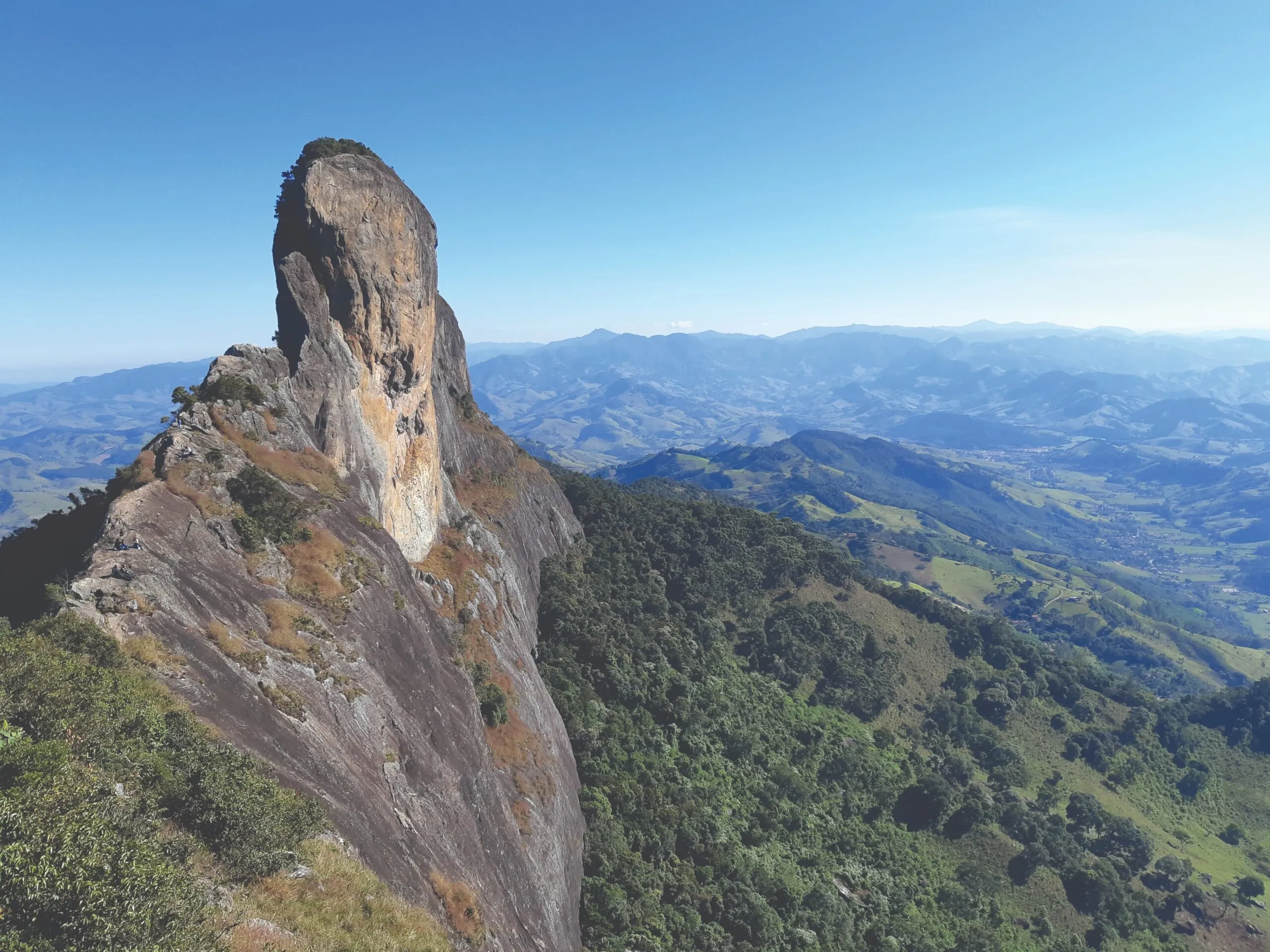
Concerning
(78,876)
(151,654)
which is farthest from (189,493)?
(78,876)

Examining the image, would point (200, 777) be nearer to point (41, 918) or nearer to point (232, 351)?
point (41, 918)

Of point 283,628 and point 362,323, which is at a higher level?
point 362,323

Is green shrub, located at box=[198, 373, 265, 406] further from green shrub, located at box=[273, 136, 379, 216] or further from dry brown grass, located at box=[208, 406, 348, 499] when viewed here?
green shrub, located at box=[273, 136, 379, 216]

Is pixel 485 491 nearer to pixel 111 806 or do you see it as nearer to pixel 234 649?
pixel 234 649

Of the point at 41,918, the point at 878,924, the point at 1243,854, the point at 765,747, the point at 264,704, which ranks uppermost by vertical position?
the point at 41,918

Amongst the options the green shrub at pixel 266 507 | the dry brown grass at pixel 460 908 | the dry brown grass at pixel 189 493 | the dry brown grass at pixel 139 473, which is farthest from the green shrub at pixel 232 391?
the dry brown grass at pixel 460 908

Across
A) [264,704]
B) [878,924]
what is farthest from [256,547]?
[878,924]
